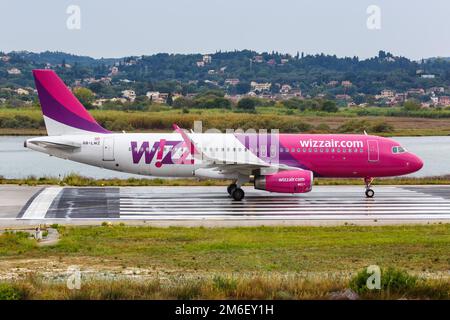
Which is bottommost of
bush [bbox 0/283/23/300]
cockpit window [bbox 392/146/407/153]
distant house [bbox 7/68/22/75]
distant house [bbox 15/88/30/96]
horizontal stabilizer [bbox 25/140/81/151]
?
bush [bbox 0/283/23/300]

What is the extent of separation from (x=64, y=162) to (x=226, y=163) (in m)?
33.8

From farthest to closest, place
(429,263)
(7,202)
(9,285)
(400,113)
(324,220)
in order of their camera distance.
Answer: (400,113) < (7,202) < (324,220) < (429,263) < (9,285)

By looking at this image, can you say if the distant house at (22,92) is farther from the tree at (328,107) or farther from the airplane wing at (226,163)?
the airplane wing at (226,163)

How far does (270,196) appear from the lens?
1603 inches

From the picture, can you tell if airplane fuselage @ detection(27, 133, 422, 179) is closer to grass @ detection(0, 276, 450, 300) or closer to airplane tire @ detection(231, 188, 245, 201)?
airplane tire @ detection(231, 188, 245, 201)

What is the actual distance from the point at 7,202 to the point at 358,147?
55.1ft

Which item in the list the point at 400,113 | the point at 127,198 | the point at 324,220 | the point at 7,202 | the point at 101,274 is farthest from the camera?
the point at 400,113

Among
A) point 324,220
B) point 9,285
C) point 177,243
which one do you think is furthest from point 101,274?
point 324,220

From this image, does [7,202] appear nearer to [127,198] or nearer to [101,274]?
[127,198]

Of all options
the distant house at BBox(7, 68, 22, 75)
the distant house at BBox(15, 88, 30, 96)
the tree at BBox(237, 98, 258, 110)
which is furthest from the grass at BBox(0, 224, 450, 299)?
the distant house at BBox(7, 68, 22, 75)

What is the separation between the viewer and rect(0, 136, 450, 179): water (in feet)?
191

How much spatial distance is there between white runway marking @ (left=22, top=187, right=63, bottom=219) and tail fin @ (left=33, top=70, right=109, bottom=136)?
9.39 ft

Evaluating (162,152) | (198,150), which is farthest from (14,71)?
(198,150)

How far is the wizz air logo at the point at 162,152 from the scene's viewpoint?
40.2 meters
